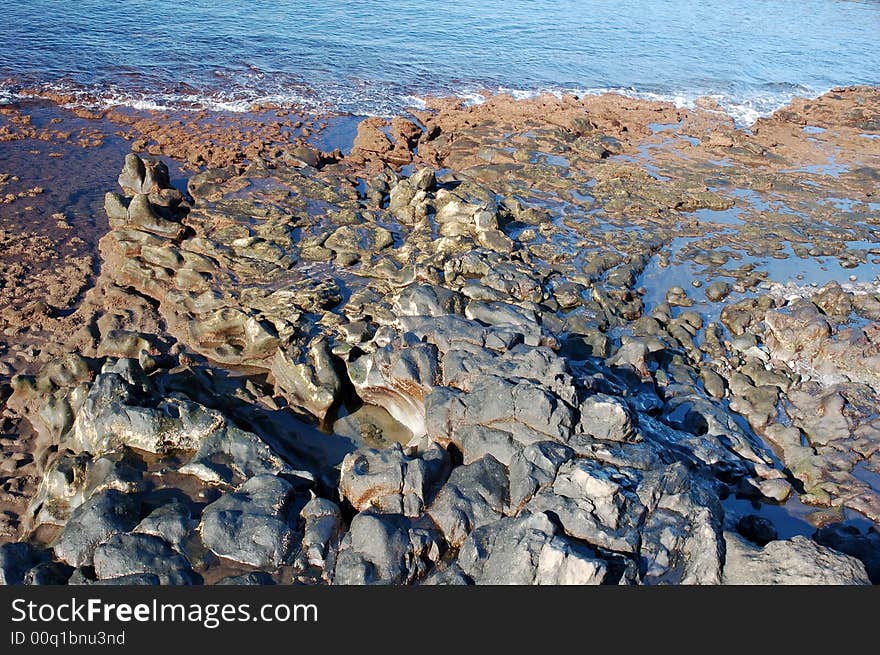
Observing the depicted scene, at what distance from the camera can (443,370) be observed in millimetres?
10406

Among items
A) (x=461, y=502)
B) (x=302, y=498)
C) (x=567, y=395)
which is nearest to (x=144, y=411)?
(x=302, y=498)

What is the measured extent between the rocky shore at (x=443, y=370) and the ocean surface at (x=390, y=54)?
16.4 feet

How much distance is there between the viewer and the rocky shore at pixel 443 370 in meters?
7.72

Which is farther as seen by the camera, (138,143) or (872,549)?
(138,143)

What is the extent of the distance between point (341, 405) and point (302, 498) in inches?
126

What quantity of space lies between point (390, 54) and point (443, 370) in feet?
88.5

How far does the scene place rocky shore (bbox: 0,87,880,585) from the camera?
7723mm

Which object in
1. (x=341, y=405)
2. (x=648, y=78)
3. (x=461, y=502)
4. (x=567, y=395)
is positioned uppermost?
(x=648, y=78)

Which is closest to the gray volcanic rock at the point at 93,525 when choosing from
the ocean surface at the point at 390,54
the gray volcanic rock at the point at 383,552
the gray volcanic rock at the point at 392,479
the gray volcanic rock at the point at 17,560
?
the gray volcanic rock at the point at 17,560

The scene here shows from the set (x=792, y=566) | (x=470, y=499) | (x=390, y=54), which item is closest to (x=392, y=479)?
(x=470, y=499)

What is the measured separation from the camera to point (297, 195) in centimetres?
1838

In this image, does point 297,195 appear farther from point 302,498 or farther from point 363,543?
point 363,543

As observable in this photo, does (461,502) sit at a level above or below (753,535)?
above

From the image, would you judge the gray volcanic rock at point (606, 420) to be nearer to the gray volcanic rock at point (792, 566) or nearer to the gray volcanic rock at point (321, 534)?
the gray volcanic rock at point (792, 566)
